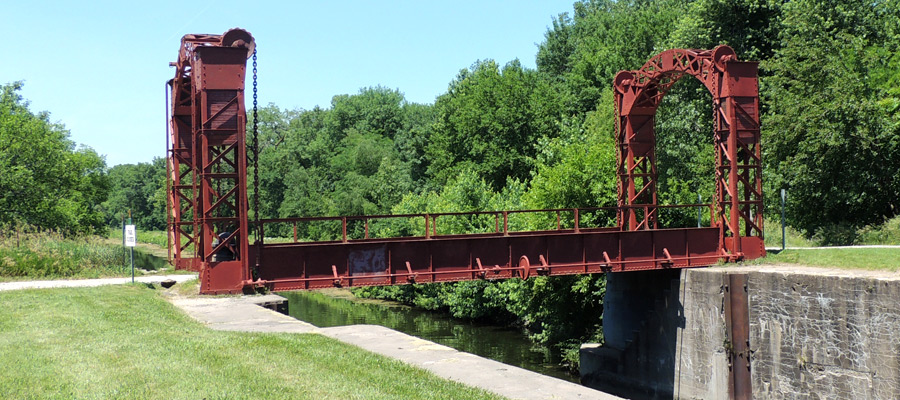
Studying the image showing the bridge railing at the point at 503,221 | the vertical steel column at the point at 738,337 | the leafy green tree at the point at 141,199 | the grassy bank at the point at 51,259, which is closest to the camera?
the vertical steel column at the point at 738,337

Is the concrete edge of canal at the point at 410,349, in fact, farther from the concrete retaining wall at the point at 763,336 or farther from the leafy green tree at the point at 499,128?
the leafy green tree at the point at 499,128

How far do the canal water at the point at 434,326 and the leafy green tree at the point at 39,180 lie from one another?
649 inches

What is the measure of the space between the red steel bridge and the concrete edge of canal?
3.50ft

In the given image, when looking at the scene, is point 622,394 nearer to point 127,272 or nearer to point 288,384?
point 288,384

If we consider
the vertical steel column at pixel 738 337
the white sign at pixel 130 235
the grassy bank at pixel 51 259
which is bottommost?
the vertical steel column at pixel 738 337

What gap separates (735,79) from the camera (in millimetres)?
25547

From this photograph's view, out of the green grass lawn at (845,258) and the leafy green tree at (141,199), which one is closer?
the green grass lawn at (845,258)

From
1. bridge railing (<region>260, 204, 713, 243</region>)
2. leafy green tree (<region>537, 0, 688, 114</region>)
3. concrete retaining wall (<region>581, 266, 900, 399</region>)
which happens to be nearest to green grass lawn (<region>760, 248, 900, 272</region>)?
concrete retaining wall (<region>581, 266, 900, 399</region>)

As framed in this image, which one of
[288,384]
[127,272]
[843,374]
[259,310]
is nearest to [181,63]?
[259,310]

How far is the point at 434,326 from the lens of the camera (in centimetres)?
4116

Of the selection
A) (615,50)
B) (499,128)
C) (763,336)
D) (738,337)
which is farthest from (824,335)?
(615,50)

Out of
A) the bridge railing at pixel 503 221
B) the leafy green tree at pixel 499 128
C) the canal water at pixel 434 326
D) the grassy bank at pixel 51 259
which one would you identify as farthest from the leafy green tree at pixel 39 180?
the leafy green tree at pixel 499 128

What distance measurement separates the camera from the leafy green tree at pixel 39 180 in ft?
166

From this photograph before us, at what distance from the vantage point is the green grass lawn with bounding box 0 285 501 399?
10.5m
